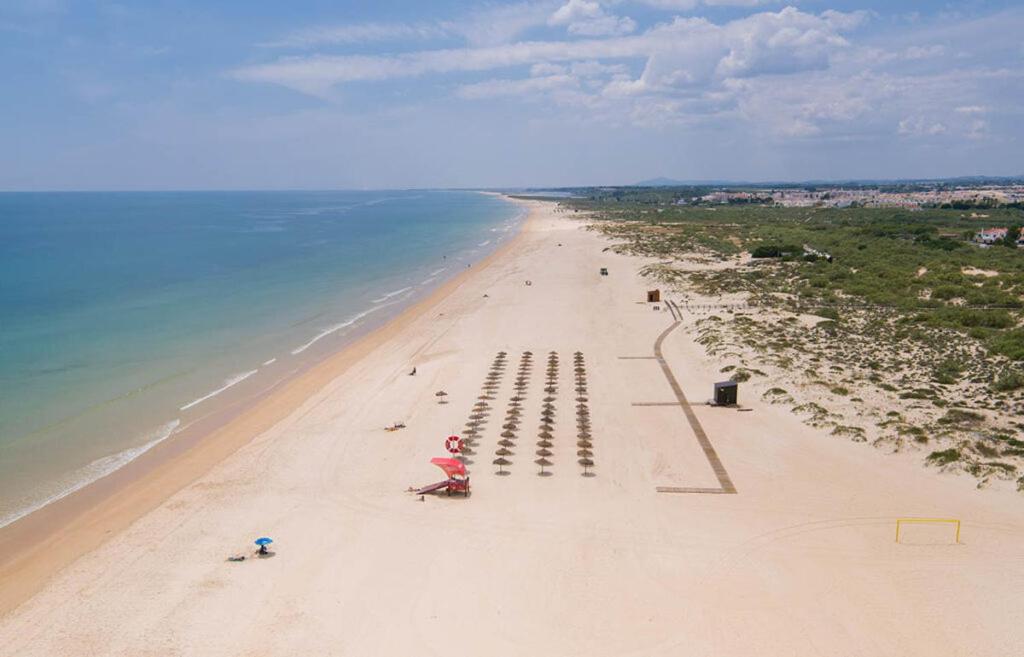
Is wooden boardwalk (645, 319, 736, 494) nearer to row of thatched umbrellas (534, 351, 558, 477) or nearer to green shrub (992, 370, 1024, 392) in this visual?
row of thatched umbrellas (534, 351, 558, 477)

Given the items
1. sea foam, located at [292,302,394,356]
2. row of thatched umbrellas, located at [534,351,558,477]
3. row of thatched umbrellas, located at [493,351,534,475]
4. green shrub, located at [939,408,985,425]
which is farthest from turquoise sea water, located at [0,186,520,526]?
green shrub, located at [939,408,985,425]

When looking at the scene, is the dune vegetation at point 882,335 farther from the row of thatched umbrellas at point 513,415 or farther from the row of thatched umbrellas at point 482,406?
the row of thatched umbrellas at point 482,406

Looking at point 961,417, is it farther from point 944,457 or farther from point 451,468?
point 451,468

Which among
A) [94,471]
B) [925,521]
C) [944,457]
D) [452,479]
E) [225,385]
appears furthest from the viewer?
[225,385]

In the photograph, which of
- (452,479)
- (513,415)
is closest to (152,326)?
(513,415)

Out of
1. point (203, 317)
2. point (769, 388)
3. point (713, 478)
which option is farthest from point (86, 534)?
point (203, 317)

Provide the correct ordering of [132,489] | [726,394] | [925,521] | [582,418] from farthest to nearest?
[726,394]
[582,418]
[132,489]
[925,521]

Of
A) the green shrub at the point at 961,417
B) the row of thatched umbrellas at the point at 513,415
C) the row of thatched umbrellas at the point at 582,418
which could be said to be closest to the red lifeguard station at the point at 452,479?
the row of thatched umbrellas at the point at 513,415
